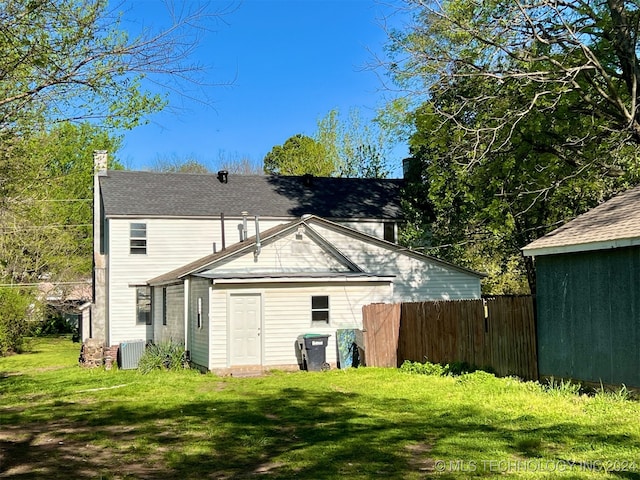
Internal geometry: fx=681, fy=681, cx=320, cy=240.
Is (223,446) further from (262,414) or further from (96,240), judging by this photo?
(96,240)

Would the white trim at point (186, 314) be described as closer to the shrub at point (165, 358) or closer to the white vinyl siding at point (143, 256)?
the shrub at point (165, 358)

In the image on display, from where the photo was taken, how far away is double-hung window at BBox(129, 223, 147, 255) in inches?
1053

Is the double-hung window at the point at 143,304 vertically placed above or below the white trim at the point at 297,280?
below

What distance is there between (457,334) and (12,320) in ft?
72.2

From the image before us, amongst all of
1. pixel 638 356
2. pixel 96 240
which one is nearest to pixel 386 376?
pixel 638 356

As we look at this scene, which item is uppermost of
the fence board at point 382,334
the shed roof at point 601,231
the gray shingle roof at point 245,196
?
the gray shingle roof at point 245,196

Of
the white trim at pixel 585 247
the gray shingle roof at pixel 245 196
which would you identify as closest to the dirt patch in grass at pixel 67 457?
the white trim at pixel 585 247

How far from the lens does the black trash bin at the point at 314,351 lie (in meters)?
19.2

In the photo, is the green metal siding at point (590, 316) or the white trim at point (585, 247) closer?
the white trim at point (585, 247)

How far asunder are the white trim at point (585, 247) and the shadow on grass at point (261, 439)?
137 inches

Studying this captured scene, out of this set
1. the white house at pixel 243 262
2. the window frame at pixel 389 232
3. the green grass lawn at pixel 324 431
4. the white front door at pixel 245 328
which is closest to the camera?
the green grass lawn at pixel 324 431

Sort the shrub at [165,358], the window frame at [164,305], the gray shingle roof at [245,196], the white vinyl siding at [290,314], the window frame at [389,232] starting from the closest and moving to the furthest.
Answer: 1. the white vinyl siding at [290,314]
2. the shrub at [165,358]
3. the window frame at [164,305]
4. the gray shingle roof at [245,196]
5. the window frame at [389,232]

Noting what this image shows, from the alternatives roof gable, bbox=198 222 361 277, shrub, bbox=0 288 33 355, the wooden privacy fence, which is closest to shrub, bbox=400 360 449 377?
the wooden privacy fence

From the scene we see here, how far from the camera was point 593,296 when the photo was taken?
40.4 feet
